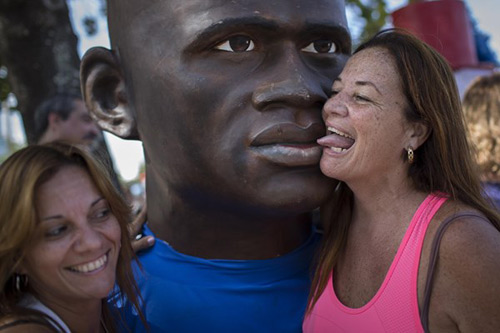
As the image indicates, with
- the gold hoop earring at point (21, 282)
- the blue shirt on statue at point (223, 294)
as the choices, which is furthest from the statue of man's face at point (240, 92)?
the gold hoop earring at point (21, 282)

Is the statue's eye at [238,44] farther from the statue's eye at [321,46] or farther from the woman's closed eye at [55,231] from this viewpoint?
the woman's closed eye at [55,231]

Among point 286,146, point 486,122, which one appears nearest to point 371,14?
point 486,122

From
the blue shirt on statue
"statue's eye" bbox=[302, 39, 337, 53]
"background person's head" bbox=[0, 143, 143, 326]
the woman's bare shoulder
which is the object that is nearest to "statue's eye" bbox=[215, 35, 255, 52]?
"statue's eye" bbox=[302, 39, 337, 53]

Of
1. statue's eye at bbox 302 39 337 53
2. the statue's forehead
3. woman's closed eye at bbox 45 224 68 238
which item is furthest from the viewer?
statue's eye at bbox 302 39 337 53

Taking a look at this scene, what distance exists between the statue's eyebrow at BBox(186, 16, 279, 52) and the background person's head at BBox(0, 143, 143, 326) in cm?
58

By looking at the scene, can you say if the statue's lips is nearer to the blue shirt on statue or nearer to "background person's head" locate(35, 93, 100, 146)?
the blue shirt on statue

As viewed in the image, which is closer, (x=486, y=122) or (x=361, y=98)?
(x=361, y=98)

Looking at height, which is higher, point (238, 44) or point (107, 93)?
point (238, 44)

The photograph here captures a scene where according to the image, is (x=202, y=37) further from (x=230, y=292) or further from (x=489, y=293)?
(x=489, y=293)

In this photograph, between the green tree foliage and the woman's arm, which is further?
the green tree foliage

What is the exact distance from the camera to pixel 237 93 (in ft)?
6.40

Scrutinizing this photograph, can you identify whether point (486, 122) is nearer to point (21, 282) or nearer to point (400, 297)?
point (400, 297)

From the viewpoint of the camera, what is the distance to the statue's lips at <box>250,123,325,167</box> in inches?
74.2

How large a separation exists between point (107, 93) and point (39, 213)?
0.85m
